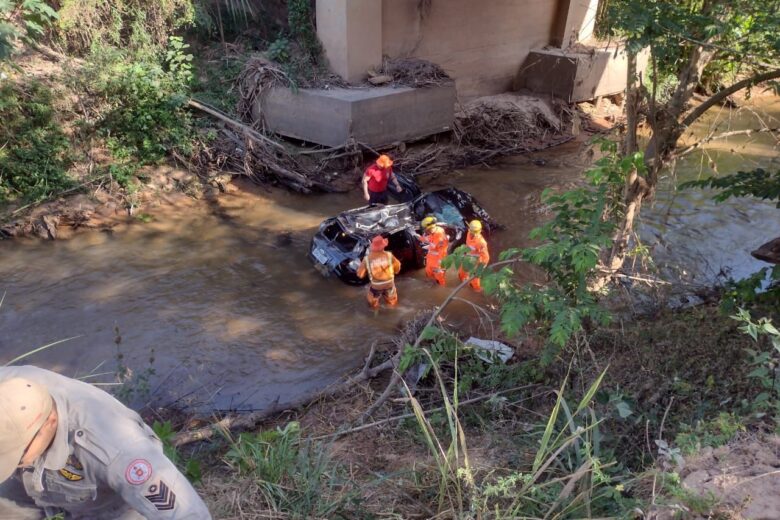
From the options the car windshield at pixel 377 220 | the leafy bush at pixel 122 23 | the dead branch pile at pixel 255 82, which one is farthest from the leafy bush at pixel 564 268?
the leafy bush at pixel 122 23

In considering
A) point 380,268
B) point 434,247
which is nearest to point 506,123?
point 434,247

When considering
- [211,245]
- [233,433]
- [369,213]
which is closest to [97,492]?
[233,433]

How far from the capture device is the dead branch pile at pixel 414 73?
46.9 ft

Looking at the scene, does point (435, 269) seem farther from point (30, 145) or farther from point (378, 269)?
point (30, 145)

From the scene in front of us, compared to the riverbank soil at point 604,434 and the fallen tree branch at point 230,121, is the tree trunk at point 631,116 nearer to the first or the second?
the riverbank soil at point 604,434

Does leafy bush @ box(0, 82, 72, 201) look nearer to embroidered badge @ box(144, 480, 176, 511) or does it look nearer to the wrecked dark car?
the wrecked dark car

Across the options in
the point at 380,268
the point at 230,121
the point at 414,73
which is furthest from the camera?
the point at 414,73

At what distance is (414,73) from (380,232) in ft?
20.5

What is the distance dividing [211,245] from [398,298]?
352 centimetres

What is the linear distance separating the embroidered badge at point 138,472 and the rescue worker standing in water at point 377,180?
329 inches

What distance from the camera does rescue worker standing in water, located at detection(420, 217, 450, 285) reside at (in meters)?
9.14

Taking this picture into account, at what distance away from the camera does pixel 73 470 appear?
2.50 m

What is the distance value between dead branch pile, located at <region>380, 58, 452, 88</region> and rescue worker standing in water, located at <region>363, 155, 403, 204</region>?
420 centimetres

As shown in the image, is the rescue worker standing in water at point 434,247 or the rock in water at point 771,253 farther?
the rescue worker standing in water at point 434,247
